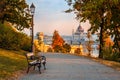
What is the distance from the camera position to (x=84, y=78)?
18766mm

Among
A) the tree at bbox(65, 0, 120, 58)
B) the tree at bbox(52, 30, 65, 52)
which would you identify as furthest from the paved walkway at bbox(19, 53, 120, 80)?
the tree at bbox(52, 30, 65, 52)

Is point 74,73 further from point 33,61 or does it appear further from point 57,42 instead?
point 57,42

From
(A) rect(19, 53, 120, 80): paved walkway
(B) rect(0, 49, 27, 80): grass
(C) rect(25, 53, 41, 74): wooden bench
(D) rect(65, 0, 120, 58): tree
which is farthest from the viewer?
(D) rect(65, 0, 120, 58): tree

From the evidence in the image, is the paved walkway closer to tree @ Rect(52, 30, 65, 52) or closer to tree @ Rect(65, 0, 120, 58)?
tree @ Rect(65, 0, 120, 58)

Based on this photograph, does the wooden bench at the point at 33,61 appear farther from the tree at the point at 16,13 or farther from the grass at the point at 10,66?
the tree at the point at 16,13

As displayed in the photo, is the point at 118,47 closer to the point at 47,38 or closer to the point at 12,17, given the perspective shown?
the point at 12,17

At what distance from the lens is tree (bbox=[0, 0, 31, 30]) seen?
44391mm

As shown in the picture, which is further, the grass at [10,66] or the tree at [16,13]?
the tree at [16,13]

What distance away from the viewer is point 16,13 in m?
44.9

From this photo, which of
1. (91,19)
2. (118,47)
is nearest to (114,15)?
(91,19)

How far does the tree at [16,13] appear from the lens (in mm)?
44391

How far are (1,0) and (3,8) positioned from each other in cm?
156

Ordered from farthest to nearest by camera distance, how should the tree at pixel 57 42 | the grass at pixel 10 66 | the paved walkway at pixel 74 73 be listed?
the tree at pixel 57 42, the grass at pixel 10 66, the paved walkway at pixel 74 73

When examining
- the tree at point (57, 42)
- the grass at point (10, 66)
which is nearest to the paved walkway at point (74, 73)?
the grass at point (10, 66)
